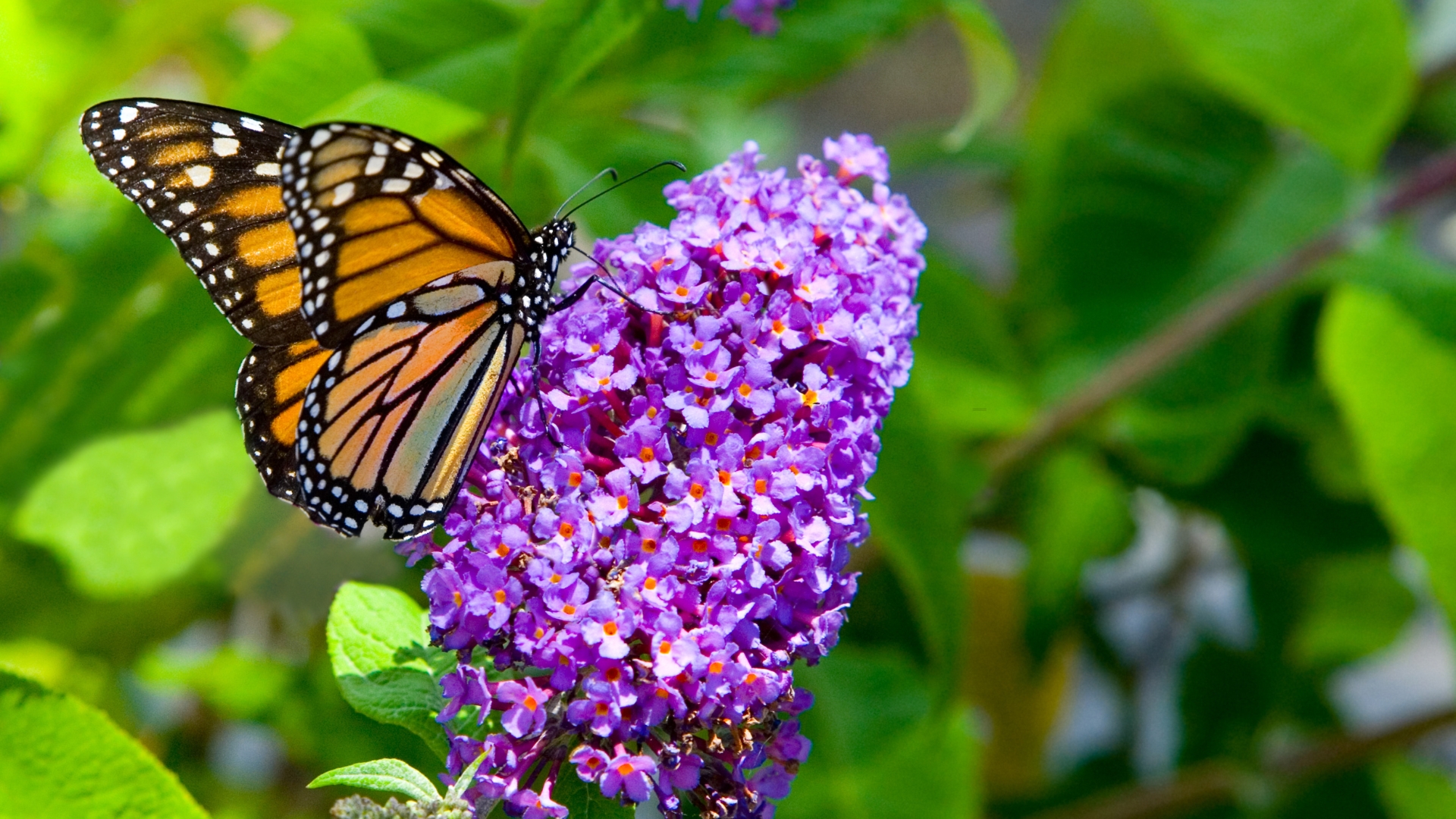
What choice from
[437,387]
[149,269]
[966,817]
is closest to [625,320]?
[437,387]

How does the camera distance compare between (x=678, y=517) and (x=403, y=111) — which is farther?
(x=403, y=111)

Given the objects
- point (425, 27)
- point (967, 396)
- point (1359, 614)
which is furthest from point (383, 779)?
point (1359, 614)

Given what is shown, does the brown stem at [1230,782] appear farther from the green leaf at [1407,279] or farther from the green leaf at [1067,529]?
the green leaf at [1407,279]

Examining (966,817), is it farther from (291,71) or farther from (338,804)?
(291,71)

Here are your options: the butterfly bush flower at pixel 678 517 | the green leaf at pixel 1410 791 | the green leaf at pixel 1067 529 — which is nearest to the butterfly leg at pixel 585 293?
the butterfly bush flower at pixel 678 517

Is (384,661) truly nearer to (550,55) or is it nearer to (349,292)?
(349,292)

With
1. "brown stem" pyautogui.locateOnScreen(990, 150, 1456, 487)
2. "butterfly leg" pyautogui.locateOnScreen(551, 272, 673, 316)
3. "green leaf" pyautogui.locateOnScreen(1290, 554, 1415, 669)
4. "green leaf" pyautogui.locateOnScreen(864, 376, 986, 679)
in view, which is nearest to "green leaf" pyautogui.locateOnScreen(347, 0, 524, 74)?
"butterfly leg" pyautogui.locateOnScreen(551, 272, 673, 316)
